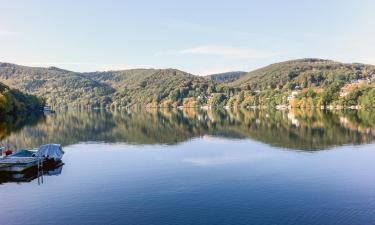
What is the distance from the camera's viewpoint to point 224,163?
221 ft

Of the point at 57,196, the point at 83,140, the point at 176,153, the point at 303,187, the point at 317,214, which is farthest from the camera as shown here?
the point at 83,140

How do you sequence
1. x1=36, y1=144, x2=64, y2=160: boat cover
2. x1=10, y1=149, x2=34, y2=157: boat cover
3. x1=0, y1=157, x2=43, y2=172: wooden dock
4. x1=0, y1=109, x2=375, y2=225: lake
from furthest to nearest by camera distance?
x1=36, y1=144, x2=64, y2=160: boat cover, x1=10, y1=149, x2=34, y2=157: boat cover, x1=0, y1=157, x2=43, y2=172: wooden dock, x1=0, y1=109, x2=375, y2=225: lake

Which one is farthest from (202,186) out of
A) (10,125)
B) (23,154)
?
(10,125)

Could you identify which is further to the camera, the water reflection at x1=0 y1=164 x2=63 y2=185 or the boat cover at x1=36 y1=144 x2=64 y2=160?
the boat cover at x1=36 y1=144 x2=64 y2=160

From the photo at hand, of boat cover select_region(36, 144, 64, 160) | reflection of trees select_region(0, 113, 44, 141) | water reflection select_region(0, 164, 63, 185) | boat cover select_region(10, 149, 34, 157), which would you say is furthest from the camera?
reflection of trees select_region(0, 113, 44, 141)

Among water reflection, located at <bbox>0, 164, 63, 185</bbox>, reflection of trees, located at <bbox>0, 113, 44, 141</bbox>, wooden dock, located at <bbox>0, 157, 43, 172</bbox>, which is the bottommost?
water reflection, located at <bbox>0, 164, 63, 185</bbox>

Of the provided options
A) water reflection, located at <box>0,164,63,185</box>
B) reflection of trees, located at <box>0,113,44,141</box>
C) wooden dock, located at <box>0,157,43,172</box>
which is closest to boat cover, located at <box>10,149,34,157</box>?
wooden dock, located at <box>0,157,43,172</box>

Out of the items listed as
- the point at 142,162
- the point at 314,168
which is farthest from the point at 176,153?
the point at 314,168

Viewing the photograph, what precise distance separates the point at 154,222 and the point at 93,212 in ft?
23.3

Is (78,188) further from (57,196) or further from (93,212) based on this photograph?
(93,212)

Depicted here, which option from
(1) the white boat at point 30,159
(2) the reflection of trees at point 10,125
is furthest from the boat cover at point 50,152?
(2) the reflection of trees at point 10,125

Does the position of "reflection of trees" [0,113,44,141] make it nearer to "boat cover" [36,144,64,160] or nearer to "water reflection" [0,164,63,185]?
"boat cover" [36,144,64,160]

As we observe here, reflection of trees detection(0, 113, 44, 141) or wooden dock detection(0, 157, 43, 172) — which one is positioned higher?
reflection of trees detection(0, 113, 44, 141)

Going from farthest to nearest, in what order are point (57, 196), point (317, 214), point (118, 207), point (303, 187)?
point (303, 187) → point (57, 196) → point (118, 207) → point (317, 214)
